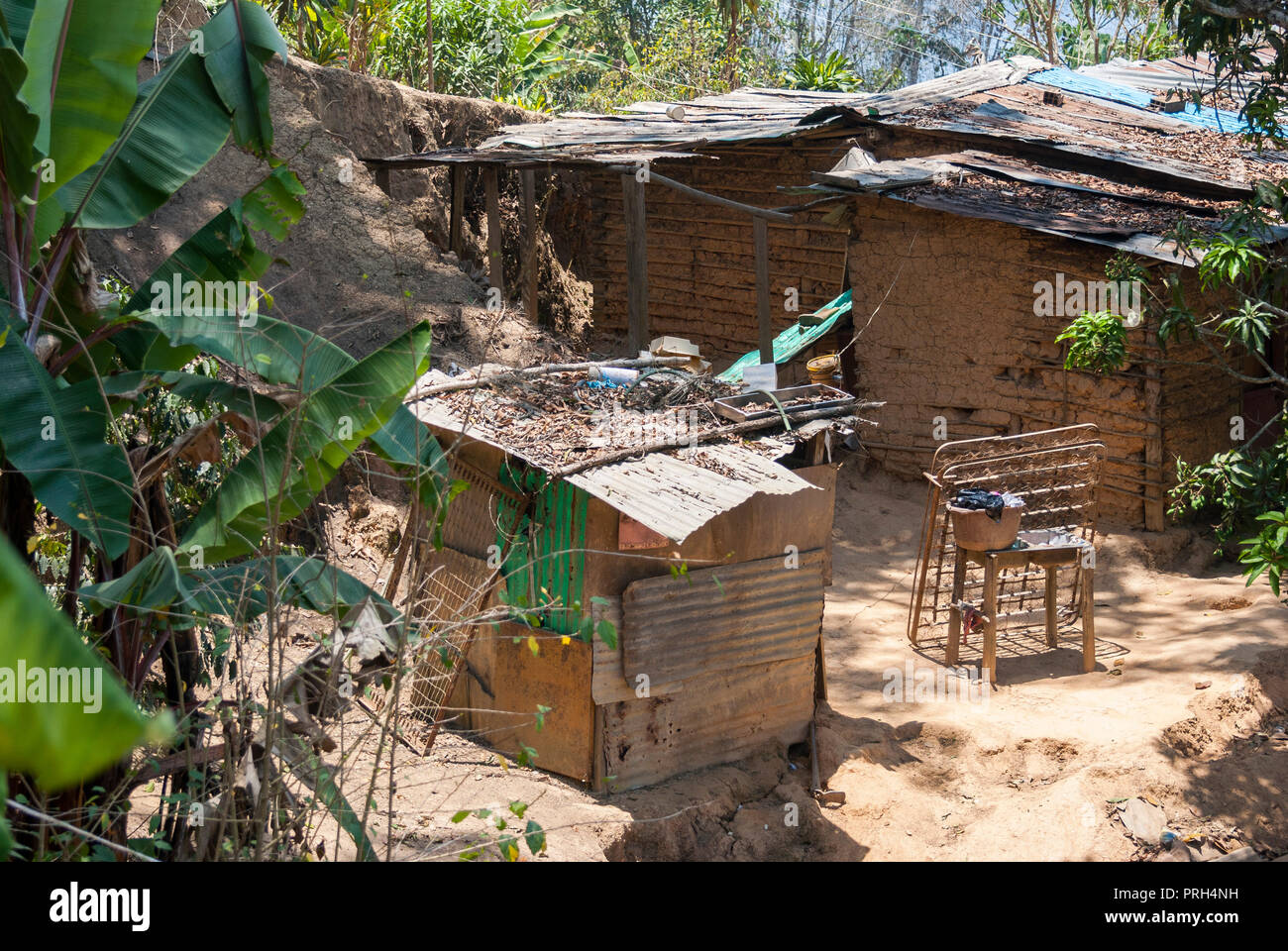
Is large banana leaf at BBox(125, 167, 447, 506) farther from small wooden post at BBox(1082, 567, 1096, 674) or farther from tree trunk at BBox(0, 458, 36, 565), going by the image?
small wooden post at BBox(1082, 567, 1096, 674)

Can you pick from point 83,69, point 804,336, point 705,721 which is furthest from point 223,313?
point 804,336

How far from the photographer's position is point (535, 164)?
33.3 ft

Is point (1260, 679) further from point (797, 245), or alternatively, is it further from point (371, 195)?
point (371, 195)

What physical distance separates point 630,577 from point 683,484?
632 millimetres

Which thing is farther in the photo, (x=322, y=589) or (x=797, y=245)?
(x=797, y=245)

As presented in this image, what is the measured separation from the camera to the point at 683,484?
17.4ft

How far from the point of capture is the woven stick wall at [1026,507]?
281 inches

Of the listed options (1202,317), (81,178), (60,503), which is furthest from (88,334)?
(1202,317)

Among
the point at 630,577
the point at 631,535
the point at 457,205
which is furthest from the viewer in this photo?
the point at 457,205

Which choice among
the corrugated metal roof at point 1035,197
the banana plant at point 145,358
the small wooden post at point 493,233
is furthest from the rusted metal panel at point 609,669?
the small wooden post at point 493,233

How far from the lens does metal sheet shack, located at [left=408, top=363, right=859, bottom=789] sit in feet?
18.1

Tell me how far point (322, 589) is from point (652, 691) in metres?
2.34

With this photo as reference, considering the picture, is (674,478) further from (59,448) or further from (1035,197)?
(1035,197)
